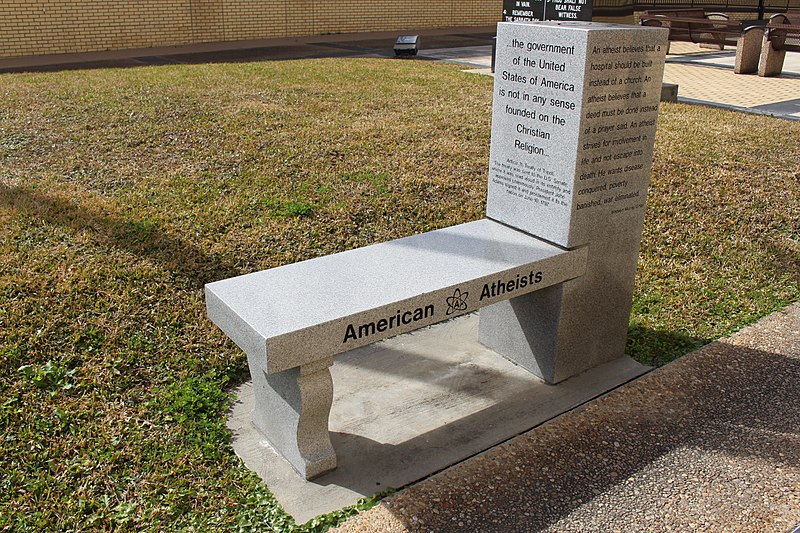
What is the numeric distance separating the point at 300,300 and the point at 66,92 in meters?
7.75

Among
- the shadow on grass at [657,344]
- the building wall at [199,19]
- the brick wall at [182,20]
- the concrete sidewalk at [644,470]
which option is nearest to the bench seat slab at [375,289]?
the concrete sidewalk at [644,470]

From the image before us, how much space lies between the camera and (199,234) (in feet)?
19.5

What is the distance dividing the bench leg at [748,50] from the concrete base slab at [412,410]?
11834mm

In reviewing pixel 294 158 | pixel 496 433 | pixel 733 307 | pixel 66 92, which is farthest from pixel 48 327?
pixel 66 92

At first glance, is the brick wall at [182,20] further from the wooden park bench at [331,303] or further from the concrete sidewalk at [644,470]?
the concrete sidewalk at [644,470]

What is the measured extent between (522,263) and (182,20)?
53.0 ft

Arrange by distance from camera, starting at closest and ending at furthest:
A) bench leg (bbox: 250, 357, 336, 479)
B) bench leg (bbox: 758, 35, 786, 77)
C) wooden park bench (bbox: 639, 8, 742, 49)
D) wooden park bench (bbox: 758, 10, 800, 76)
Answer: bench leg (bbox: 250, 357, 336, 479), wooden park bench (bbox: 758, 10, 800, 76), bench leg (bbox: 758, 35, 786, 77), wooden park bench (bbox: 639, 8, 742, 49)

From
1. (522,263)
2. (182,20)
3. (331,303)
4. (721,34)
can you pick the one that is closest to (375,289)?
(331,303)

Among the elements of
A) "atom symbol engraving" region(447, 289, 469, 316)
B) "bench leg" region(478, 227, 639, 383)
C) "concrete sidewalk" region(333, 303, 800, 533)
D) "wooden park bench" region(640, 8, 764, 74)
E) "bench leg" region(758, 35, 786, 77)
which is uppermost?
"wooden park bench" region(640, 8, 764, 74)

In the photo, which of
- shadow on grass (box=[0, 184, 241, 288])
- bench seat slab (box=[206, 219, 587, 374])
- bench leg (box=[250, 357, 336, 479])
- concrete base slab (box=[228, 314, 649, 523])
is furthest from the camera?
shadow on grass (box=[0, 184, 241, 288])

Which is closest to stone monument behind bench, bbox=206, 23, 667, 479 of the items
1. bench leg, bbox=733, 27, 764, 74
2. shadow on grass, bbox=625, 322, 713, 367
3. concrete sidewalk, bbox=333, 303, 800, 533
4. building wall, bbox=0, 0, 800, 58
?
shadow on grass, bbox=625, 322, 713, 367

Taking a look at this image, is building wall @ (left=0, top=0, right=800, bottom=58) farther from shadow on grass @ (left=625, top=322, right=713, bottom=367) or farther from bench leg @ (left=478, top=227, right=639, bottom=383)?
bench leg @ (left=478, top=227, right=639, bottom=383)

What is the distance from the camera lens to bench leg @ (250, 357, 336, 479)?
346 centimetres

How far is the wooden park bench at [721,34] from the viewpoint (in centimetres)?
1451
